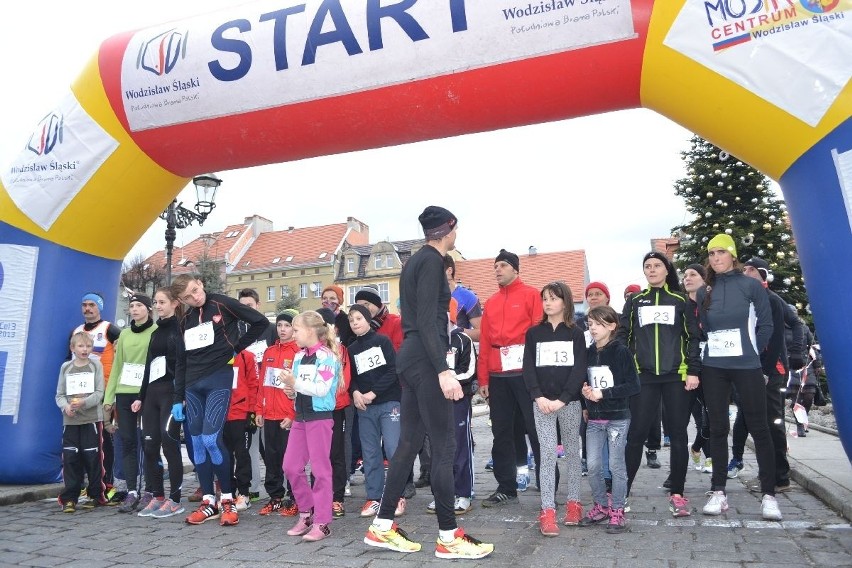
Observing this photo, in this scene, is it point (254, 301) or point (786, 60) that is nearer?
point (786, 60)

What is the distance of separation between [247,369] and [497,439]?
2.21m

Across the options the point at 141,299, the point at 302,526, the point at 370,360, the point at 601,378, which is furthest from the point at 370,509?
the point at 141,299

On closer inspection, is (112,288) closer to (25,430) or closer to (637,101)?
(25,430)

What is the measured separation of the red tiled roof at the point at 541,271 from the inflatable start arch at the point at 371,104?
127 feet

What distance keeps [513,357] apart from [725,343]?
5.09ft

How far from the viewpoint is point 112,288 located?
729 cm

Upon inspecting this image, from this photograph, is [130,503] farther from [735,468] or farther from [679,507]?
[735,468]

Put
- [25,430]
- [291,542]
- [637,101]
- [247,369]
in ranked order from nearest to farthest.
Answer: [291,542], [637,101], [247,369], [25,430]

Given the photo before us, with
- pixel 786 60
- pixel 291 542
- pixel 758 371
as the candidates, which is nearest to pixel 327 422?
pixel 291 542

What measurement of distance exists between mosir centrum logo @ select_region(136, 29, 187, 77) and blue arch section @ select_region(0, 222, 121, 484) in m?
1.71

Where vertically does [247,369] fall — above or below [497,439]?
above

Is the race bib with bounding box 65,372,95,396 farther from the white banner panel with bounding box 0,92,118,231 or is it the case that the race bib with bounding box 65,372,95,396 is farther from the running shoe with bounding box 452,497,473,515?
the running shoe with bounding box 452,497,473,515

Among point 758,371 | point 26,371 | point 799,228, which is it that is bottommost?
point 758,371

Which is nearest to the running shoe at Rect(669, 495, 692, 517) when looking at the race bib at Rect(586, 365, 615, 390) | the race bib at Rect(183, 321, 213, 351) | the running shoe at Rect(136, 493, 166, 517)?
the race bib at Rect(586, 365, 615, 390)
